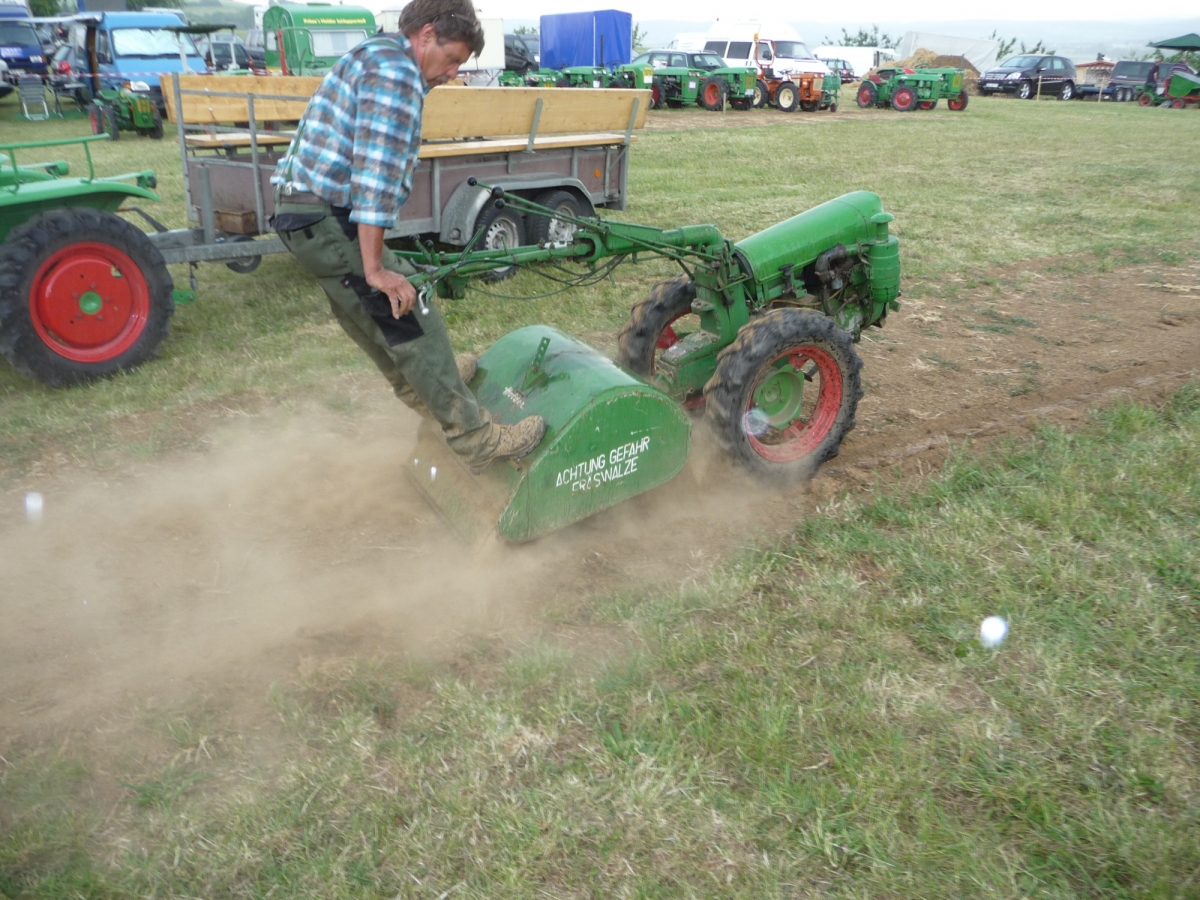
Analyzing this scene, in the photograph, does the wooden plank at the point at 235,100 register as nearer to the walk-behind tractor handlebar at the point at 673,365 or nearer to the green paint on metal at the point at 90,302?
the green paint on metal at the point at 90,302

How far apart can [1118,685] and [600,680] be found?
169 cm

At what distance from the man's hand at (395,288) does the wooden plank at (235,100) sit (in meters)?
4.43

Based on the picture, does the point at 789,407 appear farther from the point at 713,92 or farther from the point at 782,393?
the point at 713,92

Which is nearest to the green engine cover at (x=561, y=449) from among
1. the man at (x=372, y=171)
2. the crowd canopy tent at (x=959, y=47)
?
the man at (x=372, y=171)

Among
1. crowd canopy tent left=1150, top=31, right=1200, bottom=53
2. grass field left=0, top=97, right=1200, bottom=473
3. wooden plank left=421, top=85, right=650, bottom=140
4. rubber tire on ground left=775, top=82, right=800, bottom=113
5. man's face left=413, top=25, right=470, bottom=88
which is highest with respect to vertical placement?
crowd canopy tent left=1150, top=31, right=1200, bottom=53

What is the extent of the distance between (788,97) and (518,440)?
24956 mm

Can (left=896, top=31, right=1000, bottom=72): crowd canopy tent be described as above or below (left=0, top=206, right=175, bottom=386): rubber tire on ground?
above

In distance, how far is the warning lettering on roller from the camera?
3.62 m

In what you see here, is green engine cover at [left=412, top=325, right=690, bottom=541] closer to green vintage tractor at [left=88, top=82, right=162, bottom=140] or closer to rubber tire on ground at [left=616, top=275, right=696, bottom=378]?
rubber tire on ground at [left=616, top=275, right=696, bottom=378]

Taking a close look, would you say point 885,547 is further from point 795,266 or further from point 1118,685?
point 795,266

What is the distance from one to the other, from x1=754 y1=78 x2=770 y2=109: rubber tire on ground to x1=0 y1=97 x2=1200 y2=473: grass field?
3.70 metres

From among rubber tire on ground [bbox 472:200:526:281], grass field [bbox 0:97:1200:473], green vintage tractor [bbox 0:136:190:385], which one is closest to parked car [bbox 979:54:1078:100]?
grass field [bbox 0:97:1200:473]

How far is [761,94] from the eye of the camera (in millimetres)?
26328

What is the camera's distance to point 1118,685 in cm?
303
